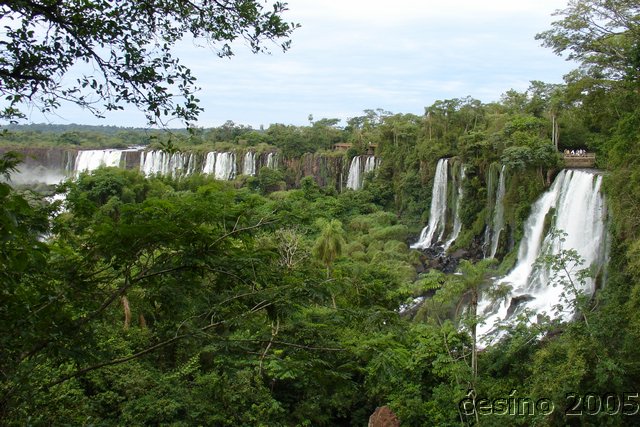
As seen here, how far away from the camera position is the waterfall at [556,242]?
13648mm

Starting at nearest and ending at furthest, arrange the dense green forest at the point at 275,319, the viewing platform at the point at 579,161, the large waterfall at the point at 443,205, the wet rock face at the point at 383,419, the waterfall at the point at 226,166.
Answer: the dense green forest at the point at 275,319 < the wet rock face at the point at 383,419 < the viewing platform at the point at 579,161 < the large waterfall at the point at 443,205 < the waterfall at the point at 226,166

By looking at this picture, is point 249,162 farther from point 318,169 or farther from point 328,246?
point 328,246

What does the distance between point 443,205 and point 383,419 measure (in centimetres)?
1811

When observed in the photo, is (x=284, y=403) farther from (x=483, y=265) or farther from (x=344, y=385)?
(x=483, y=265)

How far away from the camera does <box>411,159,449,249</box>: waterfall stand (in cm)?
2377

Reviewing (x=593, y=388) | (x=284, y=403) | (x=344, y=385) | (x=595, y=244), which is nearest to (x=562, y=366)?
(x=593, y=388)

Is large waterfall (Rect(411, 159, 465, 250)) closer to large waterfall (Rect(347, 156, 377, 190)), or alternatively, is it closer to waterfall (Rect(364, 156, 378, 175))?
waterfall (Rect(364, 156, 378, 175))

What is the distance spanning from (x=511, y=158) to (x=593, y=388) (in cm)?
1252

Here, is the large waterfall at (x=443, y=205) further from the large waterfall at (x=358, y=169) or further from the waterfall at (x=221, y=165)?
the waterfall at (x=221, y=165)

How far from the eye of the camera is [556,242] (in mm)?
15031

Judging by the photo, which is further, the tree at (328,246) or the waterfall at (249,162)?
the waterfall at (249,162)

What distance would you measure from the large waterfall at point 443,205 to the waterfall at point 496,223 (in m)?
2.40

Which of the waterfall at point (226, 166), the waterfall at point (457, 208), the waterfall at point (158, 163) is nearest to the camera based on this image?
the waterfall at point (457, 208)

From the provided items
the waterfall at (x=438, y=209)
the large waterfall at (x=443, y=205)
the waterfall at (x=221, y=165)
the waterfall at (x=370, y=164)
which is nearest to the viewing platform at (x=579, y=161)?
the large waterfall at (x=443, y=205)
